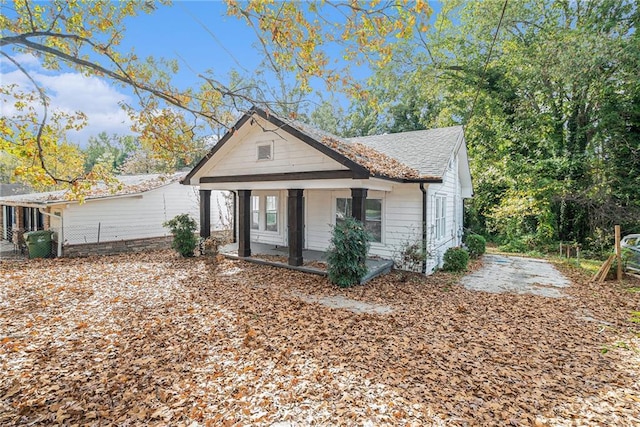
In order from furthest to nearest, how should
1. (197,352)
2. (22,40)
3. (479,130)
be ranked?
1. (479,130)
2. (197,352)
3. (22,40)

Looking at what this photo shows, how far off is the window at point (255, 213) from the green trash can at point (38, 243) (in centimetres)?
827

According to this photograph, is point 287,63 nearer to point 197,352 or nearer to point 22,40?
point 22,40

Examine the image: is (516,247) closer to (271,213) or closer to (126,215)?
(271,213)

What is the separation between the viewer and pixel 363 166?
751 cm

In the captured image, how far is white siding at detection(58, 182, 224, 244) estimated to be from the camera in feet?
41.2

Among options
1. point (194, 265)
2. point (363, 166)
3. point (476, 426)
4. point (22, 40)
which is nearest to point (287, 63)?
point (363, 166)

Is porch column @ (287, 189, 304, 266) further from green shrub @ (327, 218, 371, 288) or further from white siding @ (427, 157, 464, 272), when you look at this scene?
white siding @ (427, 157, 464, 272)

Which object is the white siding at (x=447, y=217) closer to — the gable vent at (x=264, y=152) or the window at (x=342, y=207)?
the window at (x=342, y=207)

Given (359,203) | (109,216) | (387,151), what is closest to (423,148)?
(387,151)

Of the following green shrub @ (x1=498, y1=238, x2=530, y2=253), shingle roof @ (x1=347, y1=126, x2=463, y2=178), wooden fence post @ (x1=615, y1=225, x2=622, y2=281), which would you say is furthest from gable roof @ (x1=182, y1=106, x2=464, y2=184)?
green shrub @ (x1=498, y1=238, x2=530, y2=253)

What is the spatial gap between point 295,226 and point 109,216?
9.75m

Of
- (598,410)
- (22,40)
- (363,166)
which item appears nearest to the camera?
(598,410)

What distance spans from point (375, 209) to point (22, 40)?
8.71 metres

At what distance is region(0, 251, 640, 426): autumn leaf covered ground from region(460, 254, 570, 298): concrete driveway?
2.49 ft
